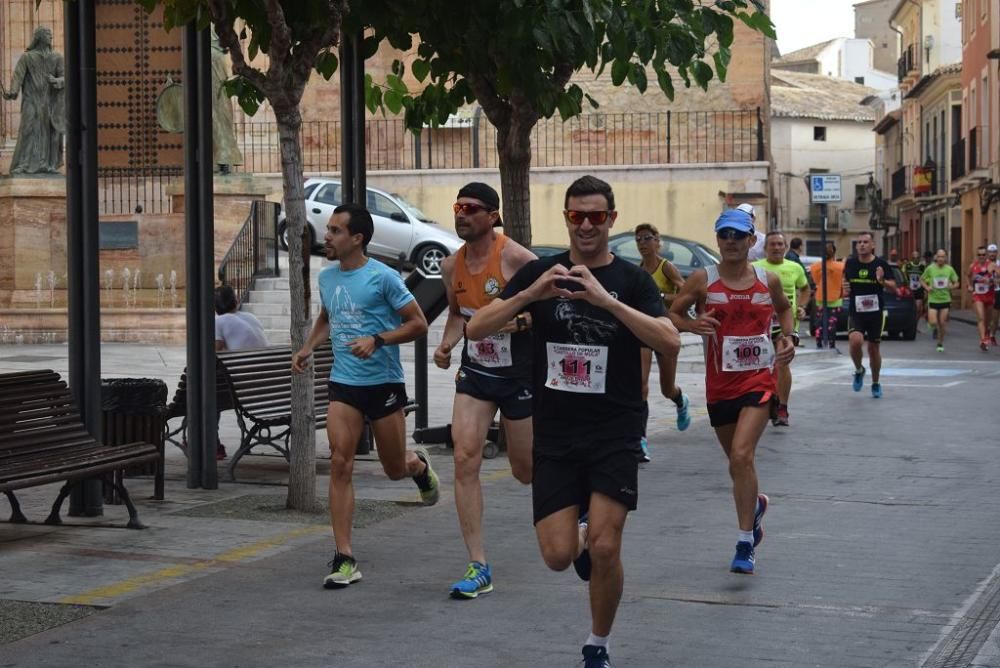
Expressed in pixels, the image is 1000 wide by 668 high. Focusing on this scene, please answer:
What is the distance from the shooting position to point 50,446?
896cm

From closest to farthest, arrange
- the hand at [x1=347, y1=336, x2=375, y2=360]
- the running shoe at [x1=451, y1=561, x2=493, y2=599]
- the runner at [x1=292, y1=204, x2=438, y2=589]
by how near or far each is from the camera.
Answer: the running shoe at [x1=451, y1=561, x2=493, y2=599], the hand at [x1=347, y1=336, x2=375, y2=360], the runner at [x1=292, y1=204, x2=438, y2=589]

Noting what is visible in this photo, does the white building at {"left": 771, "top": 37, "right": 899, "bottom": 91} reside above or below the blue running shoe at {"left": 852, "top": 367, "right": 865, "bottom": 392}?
above

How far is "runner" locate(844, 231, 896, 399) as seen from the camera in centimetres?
1769

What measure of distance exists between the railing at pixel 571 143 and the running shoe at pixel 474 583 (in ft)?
102

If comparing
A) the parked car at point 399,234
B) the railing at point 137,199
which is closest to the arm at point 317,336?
the railing at point 137,199

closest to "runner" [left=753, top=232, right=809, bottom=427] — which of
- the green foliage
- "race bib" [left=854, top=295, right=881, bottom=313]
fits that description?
"race bib" [left=854, top=295, right=881, bottom=313]

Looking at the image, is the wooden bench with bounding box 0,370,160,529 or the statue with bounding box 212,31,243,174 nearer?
the wooden bench with bounding box 0,370,160,529

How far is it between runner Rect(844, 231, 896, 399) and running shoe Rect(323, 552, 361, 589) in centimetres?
1100

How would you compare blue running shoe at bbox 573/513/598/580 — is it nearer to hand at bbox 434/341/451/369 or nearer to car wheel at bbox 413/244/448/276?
hand at bbox 434/341/451/369

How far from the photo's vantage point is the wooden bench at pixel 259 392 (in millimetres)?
11273

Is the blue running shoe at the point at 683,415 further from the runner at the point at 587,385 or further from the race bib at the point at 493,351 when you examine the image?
the runner at the point at 587,385

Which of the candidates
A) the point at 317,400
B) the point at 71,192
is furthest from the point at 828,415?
the point at 71,192

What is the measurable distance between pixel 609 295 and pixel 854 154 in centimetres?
8555

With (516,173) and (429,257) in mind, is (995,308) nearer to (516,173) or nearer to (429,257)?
(429,257)
